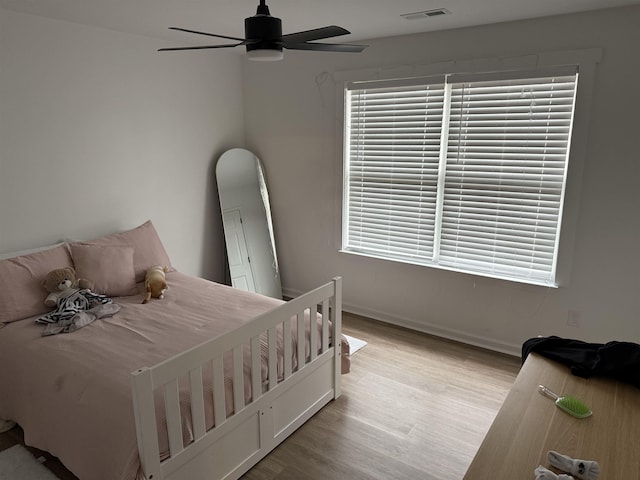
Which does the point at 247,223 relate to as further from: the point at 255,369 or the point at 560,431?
the point at 560,431

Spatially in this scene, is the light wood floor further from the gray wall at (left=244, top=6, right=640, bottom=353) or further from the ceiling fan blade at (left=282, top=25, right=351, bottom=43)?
the ceiling fan blade at (left=282, top=25, right=351, bottom=43)

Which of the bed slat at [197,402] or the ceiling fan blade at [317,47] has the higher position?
the ceiling fan blade at [317,47]

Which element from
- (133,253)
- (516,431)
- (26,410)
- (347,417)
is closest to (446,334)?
(347,417)

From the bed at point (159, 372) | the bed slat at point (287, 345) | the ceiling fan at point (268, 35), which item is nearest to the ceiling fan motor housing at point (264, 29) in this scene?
the ceiling fan at point (268, 35)

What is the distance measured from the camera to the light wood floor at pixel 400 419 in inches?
86.7

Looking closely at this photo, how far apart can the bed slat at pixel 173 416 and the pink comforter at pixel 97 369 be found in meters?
0.14

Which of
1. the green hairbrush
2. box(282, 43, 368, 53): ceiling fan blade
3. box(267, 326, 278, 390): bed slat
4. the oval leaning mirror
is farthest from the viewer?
the oval leaning mirror

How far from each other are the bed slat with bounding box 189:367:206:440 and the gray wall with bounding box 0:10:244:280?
1.96 m

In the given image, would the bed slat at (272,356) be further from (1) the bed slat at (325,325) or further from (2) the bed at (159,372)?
(1) the bed slat at (325,325)

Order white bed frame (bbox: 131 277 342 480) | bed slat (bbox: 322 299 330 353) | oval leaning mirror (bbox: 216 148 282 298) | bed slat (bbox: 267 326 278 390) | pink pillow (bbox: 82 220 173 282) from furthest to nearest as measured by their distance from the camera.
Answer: oval leaning mirror (bbox: 216 148 282 298) → pink pillow (bbox: 82 220 173 282) → bed slat (bbox: 322 299 330 353) → bed slat (bbox: 267 326 278 390) → white bed frame (bbox: 131 277 342 480)

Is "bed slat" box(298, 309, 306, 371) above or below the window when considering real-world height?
below

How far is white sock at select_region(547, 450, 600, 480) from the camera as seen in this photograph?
1.22 m

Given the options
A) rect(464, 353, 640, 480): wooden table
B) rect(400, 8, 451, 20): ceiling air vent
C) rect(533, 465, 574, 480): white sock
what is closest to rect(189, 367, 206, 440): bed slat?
rect(464, 353, 640, 480): wooden table

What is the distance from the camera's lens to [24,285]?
2680 millimetres
